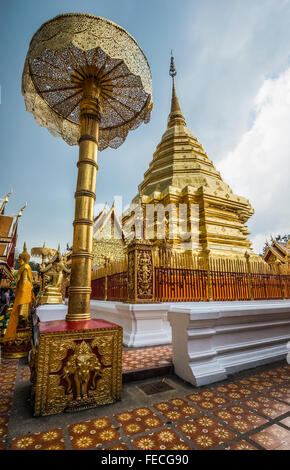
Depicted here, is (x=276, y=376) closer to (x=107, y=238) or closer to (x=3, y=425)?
(x=3, y=425)

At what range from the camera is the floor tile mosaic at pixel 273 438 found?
1460mm

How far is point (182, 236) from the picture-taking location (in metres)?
8.90

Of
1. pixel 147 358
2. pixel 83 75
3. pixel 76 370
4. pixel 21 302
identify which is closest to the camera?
pixel 76 370

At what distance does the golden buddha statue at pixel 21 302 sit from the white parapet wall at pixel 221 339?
2.71 meters

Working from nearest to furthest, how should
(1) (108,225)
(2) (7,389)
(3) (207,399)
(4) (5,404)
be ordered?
1. (4) (5,404)
2. (3) (207,399)
3. (2) (7,389)
4. (1) (108,225)

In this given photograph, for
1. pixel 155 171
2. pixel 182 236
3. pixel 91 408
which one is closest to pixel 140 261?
pixel 91 408

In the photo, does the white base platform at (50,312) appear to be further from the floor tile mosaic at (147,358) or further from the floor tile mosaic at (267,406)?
the floor tile mosaic at (267,406)

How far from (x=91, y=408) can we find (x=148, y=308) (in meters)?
2.62

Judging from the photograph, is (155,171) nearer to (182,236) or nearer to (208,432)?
(182,236)

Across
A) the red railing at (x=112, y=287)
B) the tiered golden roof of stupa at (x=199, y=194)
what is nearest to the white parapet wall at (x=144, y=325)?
the red railing at (x=112, y=287)

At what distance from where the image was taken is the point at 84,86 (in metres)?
2.98

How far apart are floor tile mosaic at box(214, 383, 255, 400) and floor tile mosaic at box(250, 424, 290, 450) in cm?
61

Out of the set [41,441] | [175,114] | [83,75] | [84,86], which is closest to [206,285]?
[41,441]

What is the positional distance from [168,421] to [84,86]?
3803mm
